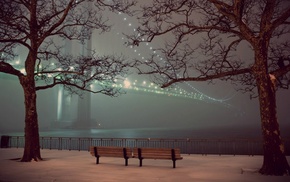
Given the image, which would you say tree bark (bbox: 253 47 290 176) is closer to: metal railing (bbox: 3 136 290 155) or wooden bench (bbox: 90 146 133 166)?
wooden bench (bbox: 90 146 133 166)

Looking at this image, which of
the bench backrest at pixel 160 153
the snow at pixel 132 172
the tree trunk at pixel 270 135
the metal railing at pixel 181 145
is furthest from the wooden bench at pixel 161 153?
the metal railing at pixel 181 145

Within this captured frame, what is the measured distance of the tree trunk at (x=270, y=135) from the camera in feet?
35.0

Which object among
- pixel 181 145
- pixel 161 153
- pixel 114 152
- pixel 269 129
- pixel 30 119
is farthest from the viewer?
pixel 181 145

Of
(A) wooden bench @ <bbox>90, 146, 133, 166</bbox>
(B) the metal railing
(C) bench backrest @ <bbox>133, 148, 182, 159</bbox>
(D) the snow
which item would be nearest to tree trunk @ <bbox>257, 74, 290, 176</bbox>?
(D) the snow

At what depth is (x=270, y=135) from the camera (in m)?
10.8

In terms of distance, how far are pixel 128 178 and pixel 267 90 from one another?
5262 millimetres

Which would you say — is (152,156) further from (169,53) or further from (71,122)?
(71,122)

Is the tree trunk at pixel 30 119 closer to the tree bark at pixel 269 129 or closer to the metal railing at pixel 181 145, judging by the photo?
the metal railing at pixel 181 145

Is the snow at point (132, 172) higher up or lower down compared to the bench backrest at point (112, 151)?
lower down

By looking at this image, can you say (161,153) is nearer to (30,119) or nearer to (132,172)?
(132,172)

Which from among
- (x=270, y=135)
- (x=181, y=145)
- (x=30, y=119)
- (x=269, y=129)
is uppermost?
(x=30, y=119)

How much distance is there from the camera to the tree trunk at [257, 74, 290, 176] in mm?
10664

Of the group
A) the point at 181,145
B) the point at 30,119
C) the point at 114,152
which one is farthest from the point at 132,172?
the point at 181,145

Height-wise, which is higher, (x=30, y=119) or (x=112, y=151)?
(x=30, y=119)
